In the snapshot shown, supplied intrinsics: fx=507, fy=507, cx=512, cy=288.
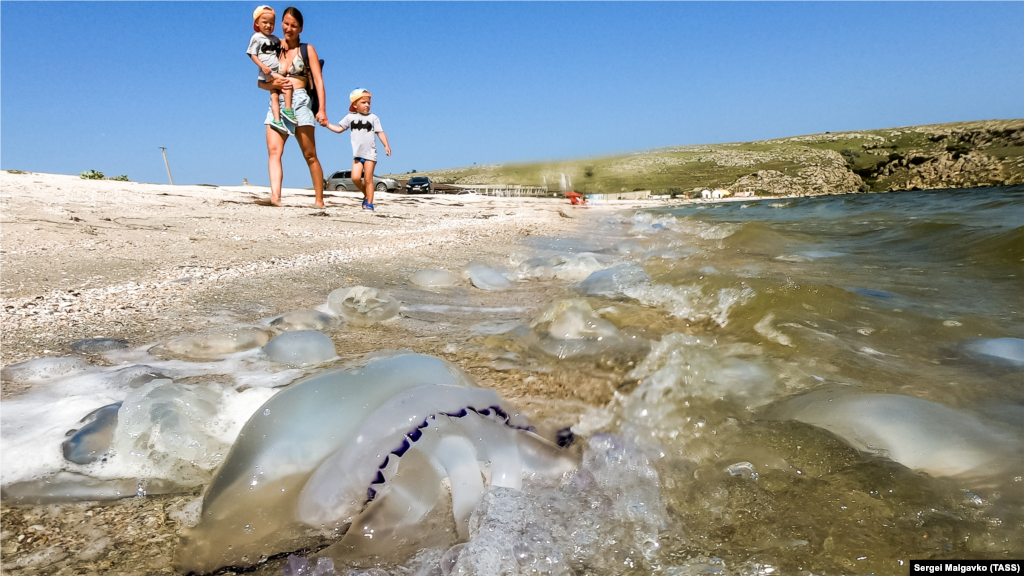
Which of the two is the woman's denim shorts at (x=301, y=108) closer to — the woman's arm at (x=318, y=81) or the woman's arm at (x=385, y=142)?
the woman's arm at (x=318, y=81)

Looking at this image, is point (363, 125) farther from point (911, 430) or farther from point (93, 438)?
point (911, 430)

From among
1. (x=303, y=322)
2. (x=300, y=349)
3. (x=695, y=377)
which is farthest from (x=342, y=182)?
(x=695, y=377)

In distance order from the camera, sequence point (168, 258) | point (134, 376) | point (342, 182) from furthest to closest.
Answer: point (342, 182) < point (168, 258) < point (134, 376)

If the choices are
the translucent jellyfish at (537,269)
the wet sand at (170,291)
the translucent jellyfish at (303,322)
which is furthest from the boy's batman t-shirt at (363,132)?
the translucent jellyfish at (303,322)

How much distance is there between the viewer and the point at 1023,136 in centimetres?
1557

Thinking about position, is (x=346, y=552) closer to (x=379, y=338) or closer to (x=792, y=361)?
(x=379, y=338)

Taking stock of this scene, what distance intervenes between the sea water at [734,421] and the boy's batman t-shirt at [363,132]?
478 centimetres

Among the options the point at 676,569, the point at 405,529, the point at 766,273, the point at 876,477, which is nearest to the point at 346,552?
the point at 405,529

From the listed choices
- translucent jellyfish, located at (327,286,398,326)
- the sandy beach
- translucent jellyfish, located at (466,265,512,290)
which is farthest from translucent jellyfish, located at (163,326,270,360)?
translucent jellyfish, located at (466,265,512,290)

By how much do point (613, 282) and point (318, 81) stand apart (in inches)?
168

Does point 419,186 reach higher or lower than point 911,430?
higher

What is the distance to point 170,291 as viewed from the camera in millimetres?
2160

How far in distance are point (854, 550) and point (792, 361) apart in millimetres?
807

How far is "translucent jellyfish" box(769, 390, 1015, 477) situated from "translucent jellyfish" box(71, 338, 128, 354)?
5.98 ft
